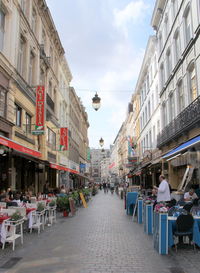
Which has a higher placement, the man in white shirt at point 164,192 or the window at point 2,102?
the window at point 2,102

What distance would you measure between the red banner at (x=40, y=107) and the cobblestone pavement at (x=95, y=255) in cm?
1040

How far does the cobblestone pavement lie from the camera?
5711mm

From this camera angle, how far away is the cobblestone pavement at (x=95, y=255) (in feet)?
18.7

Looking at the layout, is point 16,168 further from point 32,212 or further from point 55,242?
point 55,242

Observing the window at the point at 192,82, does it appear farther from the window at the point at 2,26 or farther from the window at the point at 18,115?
the window at the point at 2,26

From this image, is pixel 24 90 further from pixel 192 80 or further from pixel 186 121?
pixel 192 80

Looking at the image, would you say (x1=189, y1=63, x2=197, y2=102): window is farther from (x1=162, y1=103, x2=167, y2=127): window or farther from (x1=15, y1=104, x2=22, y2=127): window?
(x1=15, y1=104, x2=22, y2=127): window

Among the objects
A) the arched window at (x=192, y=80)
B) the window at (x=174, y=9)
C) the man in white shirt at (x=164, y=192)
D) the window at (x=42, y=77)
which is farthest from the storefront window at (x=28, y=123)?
the window at (x=174, y=9)

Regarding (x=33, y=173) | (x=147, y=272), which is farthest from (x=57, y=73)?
(x=147, y=272)

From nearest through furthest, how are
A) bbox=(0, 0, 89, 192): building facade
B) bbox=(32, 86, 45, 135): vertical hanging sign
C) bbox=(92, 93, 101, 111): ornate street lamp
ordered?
bbox=(0, 0, 89, 192): building facade → bbox=(92, 93, 101, 111): ornate street lamp → bbox=(32, 86, 45, 135): vertical hanging sign

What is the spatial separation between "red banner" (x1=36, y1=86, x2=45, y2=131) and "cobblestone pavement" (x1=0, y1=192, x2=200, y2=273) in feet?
34.1

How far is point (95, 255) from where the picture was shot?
6.73m

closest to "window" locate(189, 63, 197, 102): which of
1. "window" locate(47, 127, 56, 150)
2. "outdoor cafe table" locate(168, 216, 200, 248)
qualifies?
"outdoor cafe table" locate(168, 216, 200, 248)

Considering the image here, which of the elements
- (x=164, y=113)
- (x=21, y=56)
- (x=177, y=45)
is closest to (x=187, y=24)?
(x=177, y=45)
